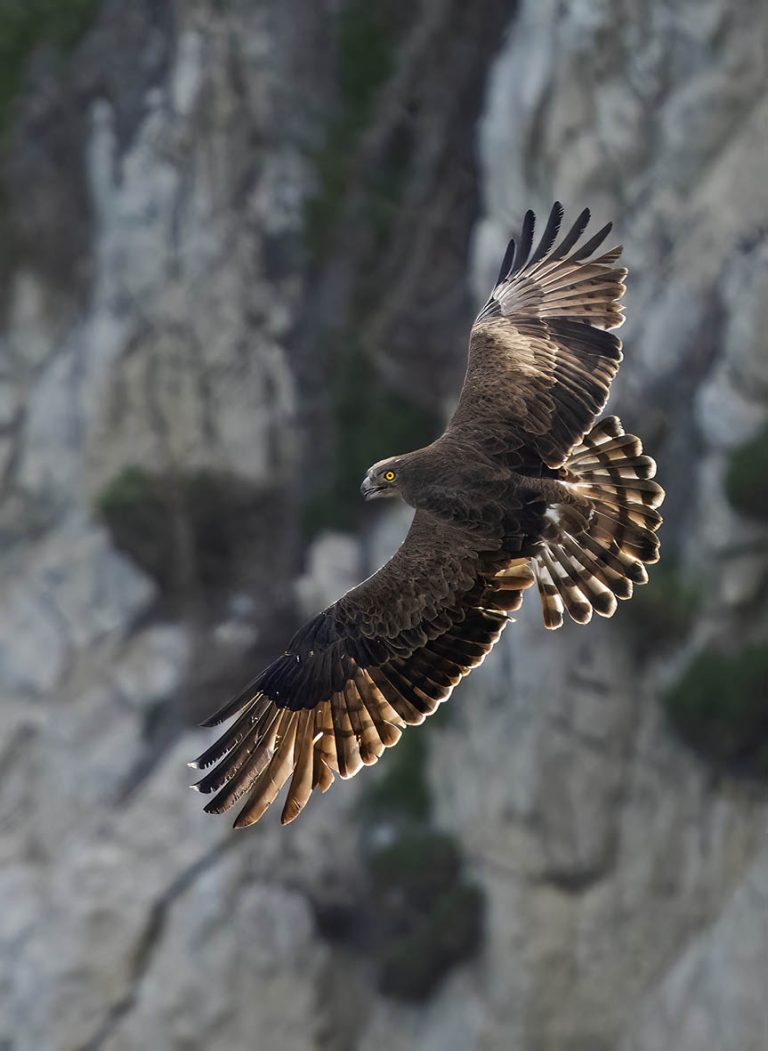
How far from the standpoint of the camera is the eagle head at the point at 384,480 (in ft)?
31.4

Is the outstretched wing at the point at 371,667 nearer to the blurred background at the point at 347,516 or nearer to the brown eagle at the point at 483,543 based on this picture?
the brown eagle at the point at 483,543

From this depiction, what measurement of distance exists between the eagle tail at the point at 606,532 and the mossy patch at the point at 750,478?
21.6ft

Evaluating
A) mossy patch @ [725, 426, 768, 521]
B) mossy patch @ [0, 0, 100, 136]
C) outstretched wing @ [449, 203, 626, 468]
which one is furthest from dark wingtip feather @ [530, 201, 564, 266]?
mossy patch @ [0, 0, 100, 136]

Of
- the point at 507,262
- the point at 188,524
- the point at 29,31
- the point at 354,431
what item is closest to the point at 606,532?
the point at 507,262

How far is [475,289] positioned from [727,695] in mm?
5072

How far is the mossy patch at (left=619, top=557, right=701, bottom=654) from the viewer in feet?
54.4

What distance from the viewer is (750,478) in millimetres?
15984

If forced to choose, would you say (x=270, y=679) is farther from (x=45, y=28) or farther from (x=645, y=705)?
(x=45, y=28)

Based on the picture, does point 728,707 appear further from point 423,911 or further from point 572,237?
point 572,237

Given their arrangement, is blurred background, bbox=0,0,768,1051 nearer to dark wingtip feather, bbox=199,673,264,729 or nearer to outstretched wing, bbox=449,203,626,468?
outstretched wing, bbox=449,203,626,468

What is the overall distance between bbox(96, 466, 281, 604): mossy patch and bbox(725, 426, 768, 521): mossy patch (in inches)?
262

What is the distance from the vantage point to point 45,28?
21.8 metres

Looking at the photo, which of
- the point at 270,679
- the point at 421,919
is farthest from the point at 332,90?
the point at 270,679

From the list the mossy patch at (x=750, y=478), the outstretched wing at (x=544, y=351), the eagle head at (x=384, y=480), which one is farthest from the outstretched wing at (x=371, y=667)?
the mossy patch at (x=750, y=478)
